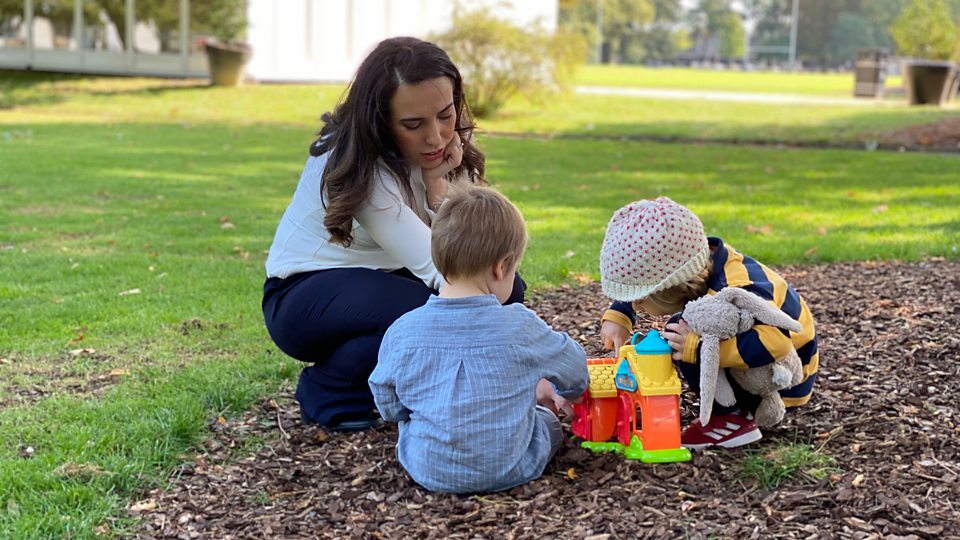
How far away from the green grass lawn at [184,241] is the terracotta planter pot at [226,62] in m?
8.13

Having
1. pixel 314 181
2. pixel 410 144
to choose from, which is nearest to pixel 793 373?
pixel 410 144

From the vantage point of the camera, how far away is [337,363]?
3943 millimetres

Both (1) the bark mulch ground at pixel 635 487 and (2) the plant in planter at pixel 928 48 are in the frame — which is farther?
(2) the plant in planter at pixel 928 48

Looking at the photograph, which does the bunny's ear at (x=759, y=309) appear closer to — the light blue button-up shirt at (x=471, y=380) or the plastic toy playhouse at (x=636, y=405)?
the plastic toy playhouse at (x=636, y=405)

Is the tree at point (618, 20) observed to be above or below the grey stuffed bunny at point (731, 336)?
above

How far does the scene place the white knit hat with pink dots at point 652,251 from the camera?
10.6ft

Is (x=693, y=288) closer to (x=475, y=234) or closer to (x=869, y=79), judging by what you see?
(x=475, y=234)

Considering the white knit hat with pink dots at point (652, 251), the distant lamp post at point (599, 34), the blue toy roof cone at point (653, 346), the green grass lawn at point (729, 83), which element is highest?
the distant lamp post at point (599, 34)

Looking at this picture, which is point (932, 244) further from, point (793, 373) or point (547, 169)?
point (547, 169)

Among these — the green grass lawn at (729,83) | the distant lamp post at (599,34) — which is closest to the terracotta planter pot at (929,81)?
the green grass lawn at (729,83)

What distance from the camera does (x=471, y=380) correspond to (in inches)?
123

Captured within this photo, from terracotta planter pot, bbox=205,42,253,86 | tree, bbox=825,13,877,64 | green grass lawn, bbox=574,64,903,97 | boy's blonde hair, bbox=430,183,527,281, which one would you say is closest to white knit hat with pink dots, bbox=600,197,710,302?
boy's blonde hair, bbox=430,183,527,281

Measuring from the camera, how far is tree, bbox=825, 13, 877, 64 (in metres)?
97.2

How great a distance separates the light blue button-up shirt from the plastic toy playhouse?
203 mm
